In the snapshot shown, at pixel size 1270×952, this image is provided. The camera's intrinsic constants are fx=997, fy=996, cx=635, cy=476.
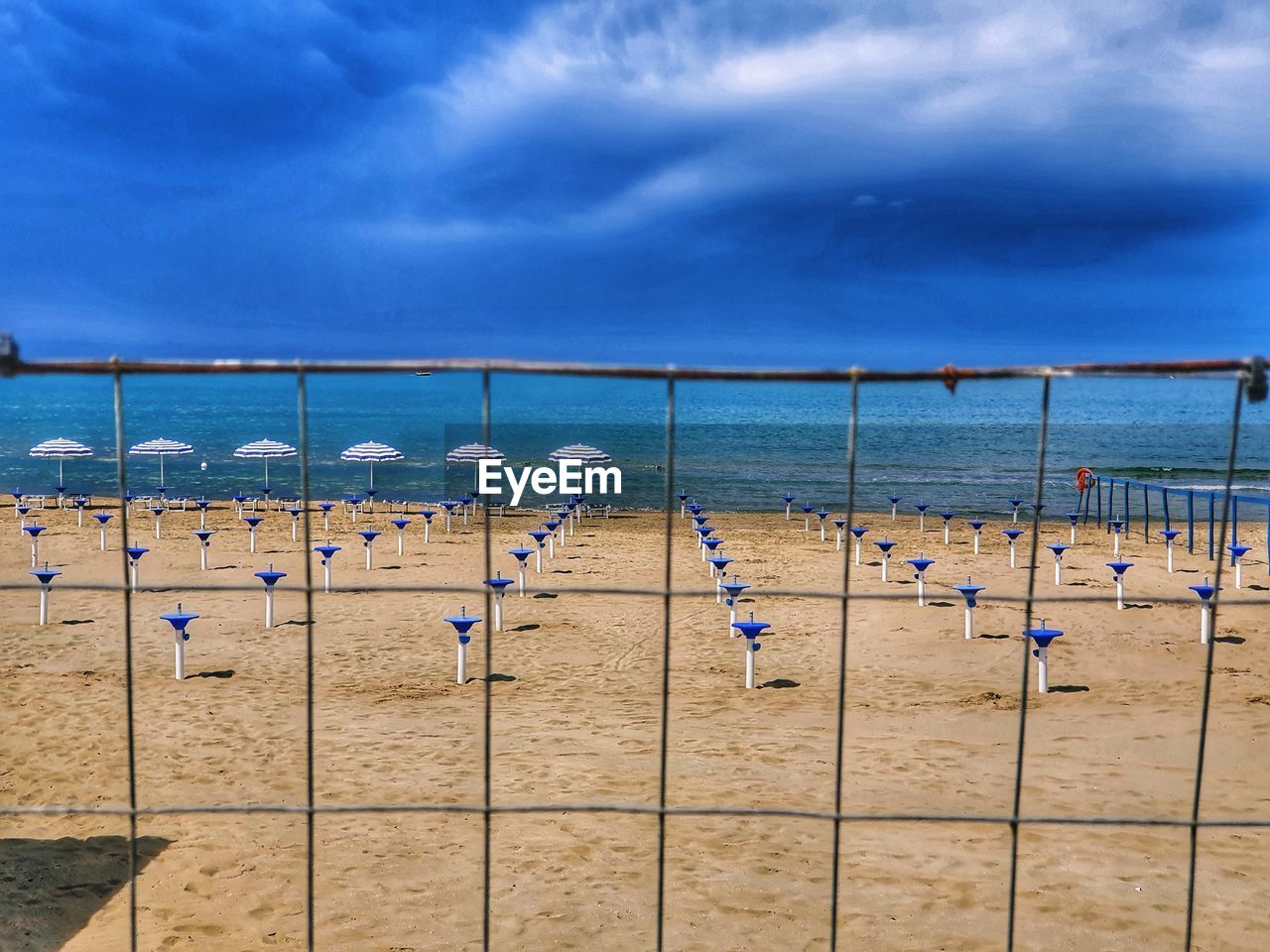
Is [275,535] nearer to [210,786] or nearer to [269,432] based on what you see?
[210,786]

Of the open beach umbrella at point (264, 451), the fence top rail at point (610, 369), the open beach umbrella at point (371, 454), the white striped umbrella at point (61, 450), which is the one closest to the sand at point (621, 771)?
the fence top rail at point (610, 369)

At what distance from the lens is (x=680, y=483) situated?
3688 cm

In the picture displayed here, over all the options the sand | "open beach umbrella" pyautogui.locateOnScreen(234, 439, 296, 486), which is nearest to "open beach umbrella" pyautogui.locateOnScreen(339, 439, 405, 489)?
"open beach umbrella" pyautogui.locateOnScreen(234, 439, 296, 486)

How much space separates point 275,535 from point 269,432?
2327 inches

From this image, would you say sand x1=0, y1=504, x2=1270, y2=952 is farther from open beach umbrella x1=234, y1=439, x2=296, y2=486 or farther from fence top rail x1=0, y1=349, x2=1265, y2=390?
open beach umbrella x1=234, y1=439, x2=296, y2=486

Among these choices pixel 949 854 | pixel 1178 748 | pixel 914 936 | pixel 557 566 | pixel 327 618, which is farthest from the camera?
pixel 557 566

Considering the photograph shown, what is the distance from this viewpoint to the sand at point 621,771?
18.0 feet

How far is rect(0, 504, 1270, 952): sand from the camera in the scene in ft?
18.0

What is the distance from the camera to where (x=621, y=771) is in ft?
25.2

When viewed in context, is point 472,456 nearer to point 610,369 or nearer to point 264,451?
point 264,451

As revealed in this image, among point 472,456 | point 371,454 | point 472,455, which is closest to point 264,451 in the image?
point 371,454

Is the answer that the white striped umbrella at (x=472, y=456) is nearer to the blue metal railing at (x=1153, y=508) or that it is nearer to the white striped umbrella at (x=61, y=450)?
the white striped umbrella at (x=61, y=450)

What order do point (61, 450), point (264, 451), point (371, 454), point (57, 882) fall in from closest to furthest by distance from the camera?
1. point (57, 882)
2. point (61, 450)
3. point (264, 451)
4. point (371, 454)

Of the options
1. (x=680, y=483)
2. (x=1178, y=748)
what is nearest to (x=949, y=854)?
(x=1178, y=748)
